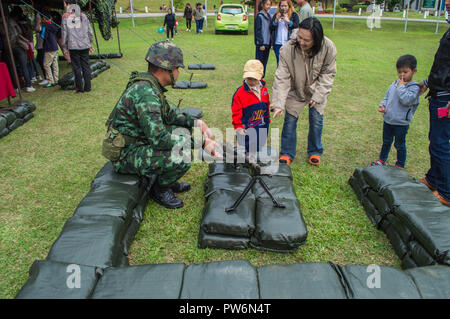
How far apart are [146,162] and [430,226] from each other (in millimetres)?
2644

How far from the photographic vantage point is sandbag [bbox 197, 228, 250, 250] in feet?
9.39

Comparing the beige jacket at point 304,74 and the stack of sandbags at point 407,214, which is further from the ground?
the beige jacket at point 304,74

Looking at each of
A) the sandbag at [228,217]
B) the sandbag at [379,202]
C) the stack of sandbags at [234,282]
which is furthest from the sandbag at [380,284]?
the sandbag at [379,202]

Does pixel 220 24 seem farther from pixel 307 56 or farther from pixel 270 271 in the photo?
pixel 270 271

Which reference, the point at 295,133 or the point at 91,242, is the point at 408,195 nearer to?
the point at 295,133

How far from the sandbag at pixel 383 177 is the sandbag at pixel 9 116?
19.1 feet

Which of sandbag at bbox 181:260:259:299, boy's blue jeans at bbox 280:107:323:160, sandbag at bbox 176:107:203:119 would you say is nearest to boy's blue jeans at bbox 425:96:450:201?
boy's blue jeans at bbox 280:107:323:160

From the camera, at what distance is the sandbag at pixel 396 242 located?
276 centimetres

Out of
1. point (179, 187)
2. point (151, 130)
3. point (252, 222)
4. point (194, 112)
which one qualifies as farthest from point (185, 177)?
point (194, 112)

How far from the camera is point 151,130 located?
2963 mm

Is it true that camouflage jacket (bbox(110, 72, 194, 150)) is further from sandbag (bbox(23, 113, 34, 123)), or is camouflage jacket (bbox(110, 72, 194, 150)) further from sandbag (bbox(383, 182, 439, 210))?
sandbag (bbox(23, 113, 34, 123))

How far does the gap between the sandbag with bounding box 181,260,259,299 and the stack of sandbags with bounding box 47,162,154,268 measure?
71 centimetres

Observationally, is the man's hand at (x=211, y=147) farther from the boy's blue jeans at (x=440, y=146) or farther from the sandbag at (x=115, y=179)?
→ the boy's blue jeans at (x=440, y=146)

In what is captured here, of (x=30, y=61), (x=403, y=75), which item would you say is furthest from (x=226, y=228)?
(x=30, y=61)
